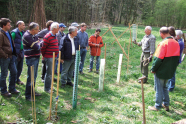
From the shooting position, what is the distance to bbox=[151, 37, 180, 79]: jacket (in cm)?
358

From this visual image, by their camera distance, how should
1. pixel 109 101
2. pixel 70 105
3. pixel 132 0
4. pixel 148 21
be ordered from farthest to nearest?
pixel 148 21, pixel 132 0, pixel 109 101, pixel 70 105

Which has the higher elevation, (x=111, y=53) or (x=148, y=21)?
(x=148, y=21)

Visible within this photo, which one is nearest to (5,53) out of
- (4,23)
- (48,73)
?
(4,23)

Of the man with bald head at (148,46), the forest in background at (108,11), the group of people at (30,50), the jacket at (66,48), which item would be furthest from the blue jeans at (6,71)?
the forest in background at (108,11)

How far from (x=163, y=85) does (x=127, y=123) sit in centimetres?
140

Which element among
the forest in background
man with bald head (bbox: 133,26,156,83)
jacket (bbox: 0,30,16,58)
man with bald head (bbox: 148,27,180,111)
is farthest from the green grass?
the forest in background

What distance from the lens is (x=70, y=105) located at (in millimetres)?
4188

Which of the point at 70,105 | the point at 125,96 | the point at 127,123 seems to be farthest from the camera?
the point at 125,96

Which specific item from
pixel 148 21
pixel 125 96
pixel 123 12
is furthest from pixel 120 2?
pixel 125 96

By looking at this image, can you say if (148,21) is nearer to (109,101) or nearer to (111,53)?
(111,53)

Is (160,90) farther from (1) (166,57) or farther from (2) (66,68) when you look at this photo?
(2) (66,68)

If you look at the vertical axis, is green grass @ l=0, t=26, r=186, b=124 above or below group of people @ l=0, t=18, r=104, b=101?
below

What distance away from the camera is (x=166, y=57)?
12.0 feet

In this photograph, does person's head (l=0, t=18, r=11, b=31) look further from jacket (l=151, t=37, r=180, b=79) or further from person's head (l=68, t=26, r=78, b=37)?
jacket (l=151, t=37, r=180, b=79)
